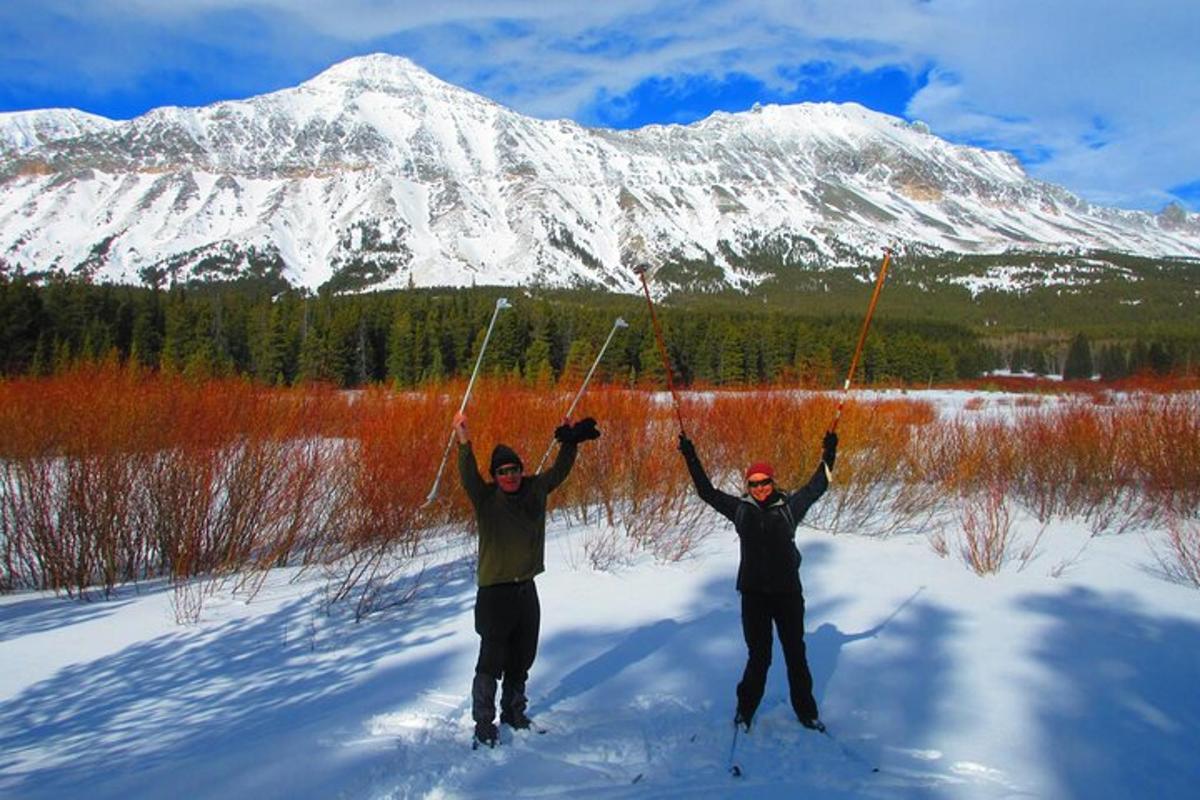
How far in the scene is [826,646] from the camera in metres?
6.28

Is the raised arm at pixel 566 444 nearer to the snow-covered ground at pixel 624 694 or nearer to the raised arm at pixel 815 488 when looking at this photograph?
the raised arm at pixel 815 488

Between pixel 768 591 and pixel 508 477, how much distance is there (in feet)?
5.80

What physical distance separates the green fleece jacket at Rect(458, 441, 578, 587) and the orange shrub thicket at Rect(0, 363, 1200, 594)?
11.4 feet

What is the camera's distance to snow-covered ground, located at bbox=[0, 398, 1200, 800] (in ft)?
13.8

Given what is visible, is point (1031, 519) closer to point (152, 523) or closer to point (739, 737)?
point (739, 737)

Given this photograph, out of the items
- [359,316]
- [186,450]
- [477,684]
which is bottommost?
[477,684]

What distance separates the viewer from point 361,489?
9.58 meters

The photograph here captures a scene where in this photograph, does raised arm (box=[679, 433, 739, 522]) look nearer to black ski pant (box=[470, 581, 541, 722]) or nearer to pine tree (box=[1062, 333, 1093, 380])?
black ski pant (box=[470, 581, 541, 722])

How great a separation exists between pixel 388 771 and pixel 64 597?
Result: 248 inches

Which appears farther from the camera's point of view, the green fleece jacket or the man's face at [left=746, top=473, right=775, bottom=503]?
the man's face at [left=746, top=473, right=775, bottom=503]

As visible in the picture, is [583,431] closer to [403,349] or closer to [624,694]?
[624,694]

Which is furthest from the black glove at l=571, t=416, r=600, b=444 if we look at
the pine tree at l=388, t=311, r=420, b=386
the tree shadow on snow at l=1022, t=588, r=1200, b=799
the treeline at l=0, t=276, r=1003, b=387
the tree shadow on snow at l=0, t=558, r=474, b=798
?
the pine tree at l=388, t=311, r=420, b=386

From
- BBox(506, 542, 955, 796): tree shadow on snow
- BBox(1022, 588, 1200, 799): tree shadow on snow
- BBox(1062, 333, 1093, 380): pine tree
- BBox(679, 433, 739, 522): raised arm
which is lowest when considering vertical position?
BBox(1022, 588, 1200, 799): tree shadow on snow

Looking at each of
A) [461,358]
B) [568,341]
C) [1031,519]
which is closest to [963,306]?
[568,341]
